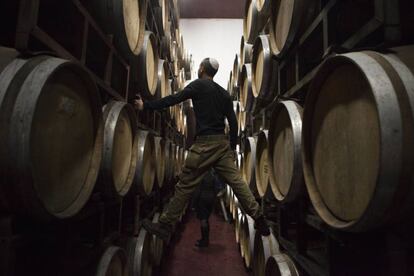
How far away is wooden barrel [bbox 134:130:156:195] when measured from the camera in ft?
8.65

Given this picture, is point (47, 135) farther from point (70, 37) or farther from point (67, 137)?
point (70, 37)

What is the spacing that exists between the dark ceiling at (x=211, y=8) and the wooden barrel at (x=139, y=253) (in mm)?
9259

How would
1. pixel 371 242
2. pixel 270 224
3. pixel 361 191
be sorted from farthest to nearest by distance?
1. pixel 270 224
2. pixel 371 242
3. pixel 361 191

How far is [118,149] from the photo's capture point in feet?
7.22

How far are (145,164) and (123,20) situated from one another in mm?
1403

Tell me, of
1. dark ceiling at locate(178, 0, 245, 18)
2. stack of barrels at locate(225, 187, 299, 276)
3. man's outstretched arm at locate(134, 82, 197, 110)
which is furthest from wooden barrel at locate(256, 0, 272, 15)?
dark ceiling at locate(178, 0, 245, 18)

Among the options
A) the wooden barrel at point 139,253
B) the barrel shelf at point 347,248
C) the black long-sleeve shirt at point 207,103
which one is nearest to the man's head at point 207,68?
the black long-sleeve shirt at point 207,103

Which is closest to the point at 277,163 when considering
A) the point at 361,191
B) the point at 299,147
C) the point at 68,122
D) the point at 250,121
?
the point at 299,147

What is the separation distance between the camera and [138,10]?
2.74 meters

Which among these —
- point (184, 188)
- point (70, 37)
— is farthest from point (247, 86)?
point (70, 37)

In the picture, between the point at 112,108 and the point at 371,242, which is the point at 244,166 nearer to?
the point at 112,108

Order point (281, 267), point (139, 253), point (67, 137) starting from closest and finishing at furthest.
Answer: point (67, 137)
point (281, 267)
point (139, 253)

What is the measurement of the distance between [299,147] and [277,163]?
53cm

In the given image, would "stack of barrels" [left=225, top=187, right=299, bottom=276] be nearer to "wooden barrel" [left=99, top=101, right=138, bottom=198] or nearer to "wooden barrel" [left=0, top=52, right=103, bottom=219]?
"wooden barrel" [left=99, top=101, right=138, bottom=198]
